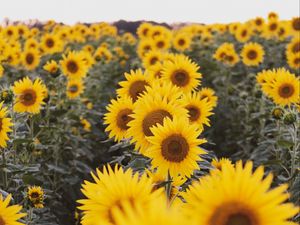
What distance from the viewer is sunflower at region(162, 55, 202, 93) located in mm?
4645

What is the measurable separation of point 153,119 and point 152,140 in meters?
0.41

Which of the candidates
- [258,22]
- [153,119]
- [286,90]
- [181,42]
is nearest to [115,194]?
[153,119]

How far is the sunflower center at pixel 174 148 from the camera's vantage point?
2719 millimetres

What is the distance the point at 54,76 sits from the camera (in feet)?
22.2

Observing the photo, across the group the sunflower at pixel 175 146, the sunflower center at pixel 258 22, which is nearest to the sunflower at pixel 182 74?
the sunflower at pixel 175 146

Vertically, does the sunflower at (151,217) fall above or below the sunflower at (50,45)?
below

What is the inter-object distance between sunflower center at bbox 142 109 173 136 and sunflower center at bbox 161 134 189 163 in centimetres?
39

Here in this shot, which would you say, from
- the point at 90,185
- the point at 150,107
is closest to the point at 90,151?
the point at 150,107

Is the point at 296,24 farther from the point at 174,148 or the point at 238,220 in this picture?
the point at 238,220

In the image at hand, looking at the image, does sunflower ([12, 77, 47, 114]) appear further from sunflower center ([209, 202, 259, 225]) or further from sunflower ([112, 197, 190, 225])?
sunflower ([112, 197, 190, 225])

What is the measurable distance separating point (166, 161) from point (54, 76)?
166 inches

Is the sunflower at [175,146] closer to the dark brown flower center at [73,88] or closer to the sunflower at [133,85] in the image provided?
the sunflower at [133,85]

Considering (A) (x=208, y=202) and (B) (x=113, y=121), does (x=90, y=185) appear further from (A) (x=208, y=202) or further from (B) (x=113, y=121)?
(B) (x=113, y=121)

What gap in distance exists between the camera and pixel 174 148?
2.73 meters
